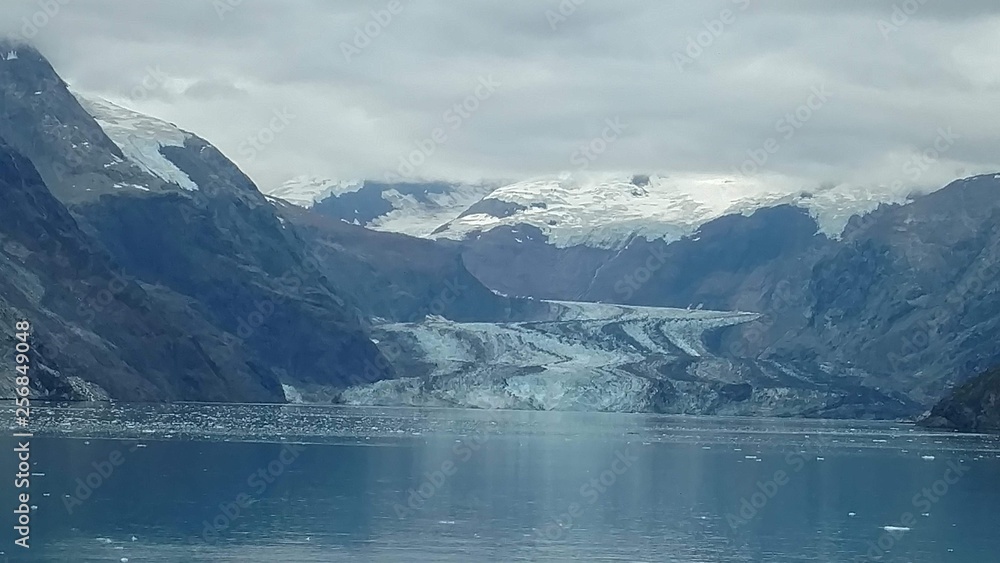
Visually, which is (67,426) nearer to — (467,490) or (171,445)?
(171,445)

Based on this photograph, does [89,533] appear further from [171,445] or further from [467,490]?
[171,445]

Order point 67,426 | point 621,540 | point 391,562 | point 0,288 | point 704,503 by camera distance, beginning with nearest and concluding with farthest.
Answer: point 391,562 < point 621,540 < point 704,503 < point 67,426 < point 0,288

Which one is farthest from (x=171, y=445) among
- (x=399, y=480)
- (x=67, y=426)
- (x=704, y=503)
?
(x=704, y=503)

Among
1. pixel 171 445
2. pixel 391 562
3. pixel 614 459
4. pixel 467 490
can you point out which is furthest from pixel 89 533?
pixel 614 459

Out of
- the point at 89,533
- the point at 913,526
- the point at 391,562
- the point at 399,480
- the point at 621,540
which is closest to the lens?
the point at 391,562

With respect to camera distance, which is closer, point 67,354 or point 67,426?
point 67,426

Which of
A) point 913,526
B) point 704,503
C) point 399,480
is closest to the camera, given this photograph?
point 913,526
